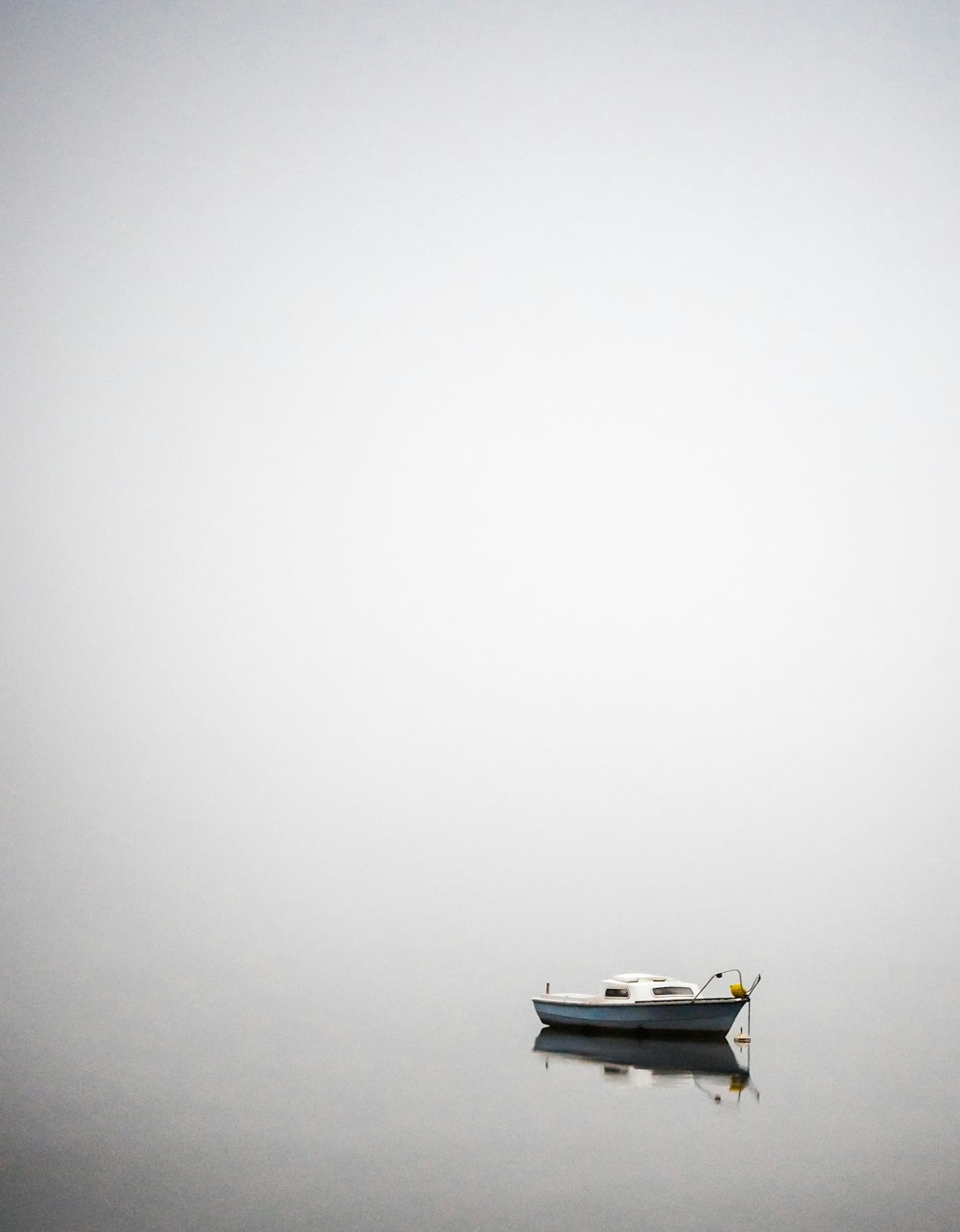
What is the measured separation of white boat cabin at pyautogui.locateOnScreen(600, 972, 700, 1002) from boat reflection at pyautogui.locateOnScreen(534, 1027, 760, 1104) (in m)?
0.93

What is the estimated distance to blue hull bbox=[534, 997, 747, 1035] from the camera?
2494 centimetres

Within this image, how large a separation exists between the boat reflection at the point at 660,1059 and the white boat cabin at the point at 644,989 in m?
0.93

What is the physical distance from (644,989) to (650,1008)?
720 millimetres

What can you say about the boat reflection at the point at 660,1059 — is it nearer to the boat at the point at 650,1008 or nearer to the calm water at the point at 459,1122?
the calm water at the point at 459,1122

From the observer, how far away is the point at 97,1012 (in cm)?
2892

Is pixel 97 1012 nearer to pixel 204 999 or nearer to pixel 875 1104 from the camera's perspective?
pixel 204 999

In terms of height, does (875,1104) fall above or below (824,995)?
below

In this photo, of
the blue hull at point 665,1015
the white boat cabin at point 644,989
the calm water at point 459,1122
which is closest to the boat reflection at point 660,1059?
the calm water at point 459,1122

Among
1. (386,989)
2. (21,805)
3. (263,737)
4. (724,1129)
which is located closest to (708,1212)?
(724,1129)

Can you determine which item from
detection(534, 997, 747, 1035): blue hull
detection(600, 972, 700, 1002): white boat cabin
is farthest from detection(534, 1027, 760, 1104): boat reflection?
detection(600, 972, 700, 1002): white boat cabin

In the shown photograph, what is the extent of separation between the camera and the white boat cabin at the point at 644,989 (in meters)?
25.9

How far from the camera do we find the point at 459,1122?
748 inches

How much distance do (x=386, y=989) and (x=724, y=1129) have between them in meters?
19.2

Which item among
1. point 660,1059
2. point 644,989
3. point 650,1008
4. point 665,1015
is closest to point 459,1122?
point 660,1059
